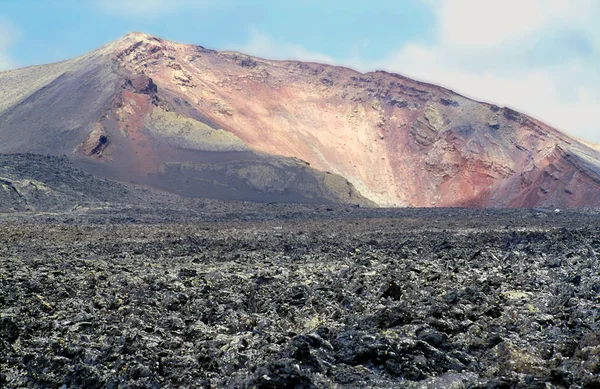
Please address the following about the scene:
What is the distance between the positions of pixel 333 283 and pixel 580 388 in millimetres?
7798

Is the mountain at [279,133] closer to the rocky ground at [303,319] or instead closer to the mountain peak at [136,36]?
the mountain peak at [136,36]

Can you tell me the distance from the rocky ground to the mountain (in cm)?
4312

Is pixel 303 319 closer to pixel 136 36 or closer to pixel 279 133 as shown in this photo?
pixel 279 133

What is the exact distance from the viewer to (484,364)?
327 inches

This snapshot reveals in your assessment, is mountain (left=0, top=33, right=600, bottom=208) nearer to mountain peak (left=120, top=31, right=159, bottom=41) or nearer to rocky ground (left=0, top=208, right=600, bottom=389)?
mountain peak (left=120, top=31, right=159, bottom=41)

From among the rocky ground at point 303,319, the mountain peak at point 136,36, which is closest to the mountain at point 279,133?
the mountain peak at point 136,36

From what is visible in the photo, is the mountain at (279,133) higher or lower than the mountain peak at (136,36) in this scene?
lower

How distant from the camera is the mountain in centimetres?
6538

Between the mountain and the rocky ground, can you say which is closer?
the rocky ground

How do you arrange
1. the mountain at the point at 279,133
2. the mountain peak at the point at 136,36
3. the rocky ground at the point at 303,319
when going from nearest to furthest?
the rocky ground at the point at 303,319 < the mountain at the point at 279,133 < the mountain peak at the point at 136,36

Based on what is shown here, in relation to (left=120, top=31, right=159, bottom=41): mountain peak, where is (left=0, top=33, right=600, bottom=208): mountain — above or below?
below

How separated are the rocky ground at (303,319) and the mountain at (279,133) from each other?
43.1 meters

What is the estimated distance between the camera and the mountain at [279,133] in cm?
6538

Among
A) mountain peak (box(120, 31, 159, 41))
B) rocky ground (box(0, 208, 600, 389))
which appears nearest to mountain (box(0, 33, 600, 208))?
mountain peak (box(120, 31, 159, 41))
